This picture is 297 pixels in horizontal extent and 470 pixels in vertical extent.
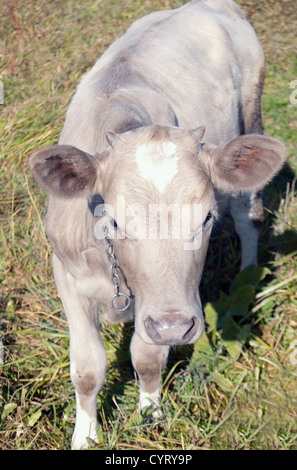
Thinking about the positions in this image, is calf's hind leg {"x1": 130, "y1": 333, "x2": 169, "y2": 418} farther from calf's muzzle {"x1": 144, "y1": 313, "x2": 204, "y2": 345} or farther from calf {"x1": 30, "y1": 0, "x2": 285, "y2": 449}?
calf's muzzle {"x1": 144, "y1": 313, "x2": 204, "y2": 345}

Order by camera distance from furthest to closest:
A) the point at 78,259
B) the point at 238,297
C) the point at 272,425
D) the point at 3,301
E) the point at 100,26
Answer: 1. the point at 100,26
2. the point at 3,301
3. the point at 238,297
4. the point at 272,425
5. the point at 78,259

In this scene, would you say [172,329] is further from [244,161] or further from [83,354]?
[83,354]

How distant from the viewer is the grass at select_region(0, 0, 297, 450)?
4.08 metres

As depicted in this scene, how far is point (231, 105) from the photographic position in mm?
5094

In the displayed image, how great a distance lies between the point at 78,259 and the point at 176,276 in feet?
3.08

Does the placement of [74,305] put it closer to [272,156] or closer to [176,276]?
Answer: [176,276]

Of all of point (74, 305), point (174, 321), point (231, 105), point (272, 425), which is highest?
point (174, 321)

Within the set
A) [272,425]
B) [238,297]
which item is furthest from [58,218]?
[272,425]

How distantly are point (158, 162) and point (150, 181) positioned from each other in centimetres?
11


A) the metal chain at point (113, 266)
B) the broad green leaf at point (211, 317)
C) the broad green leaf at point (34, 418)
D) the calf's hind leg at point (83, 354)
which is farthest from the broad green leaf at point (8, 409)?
the broad green leaf at point (211, 317)

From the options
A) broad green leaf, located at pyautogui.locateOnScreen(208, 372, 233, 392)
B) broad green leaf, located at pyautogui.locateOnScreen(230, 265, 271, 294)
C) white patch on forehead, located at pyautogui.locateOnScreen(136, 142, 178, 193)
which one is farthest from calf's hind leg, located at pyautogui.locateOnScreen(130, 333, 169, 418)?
white patch on forehead, located at pyautogui.locateOnScreen(136, 142, 178, 193)

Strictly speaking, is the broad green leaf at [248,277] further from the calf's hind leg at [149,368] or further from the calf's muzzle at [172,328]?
the calf's muzzle at [172,328]
